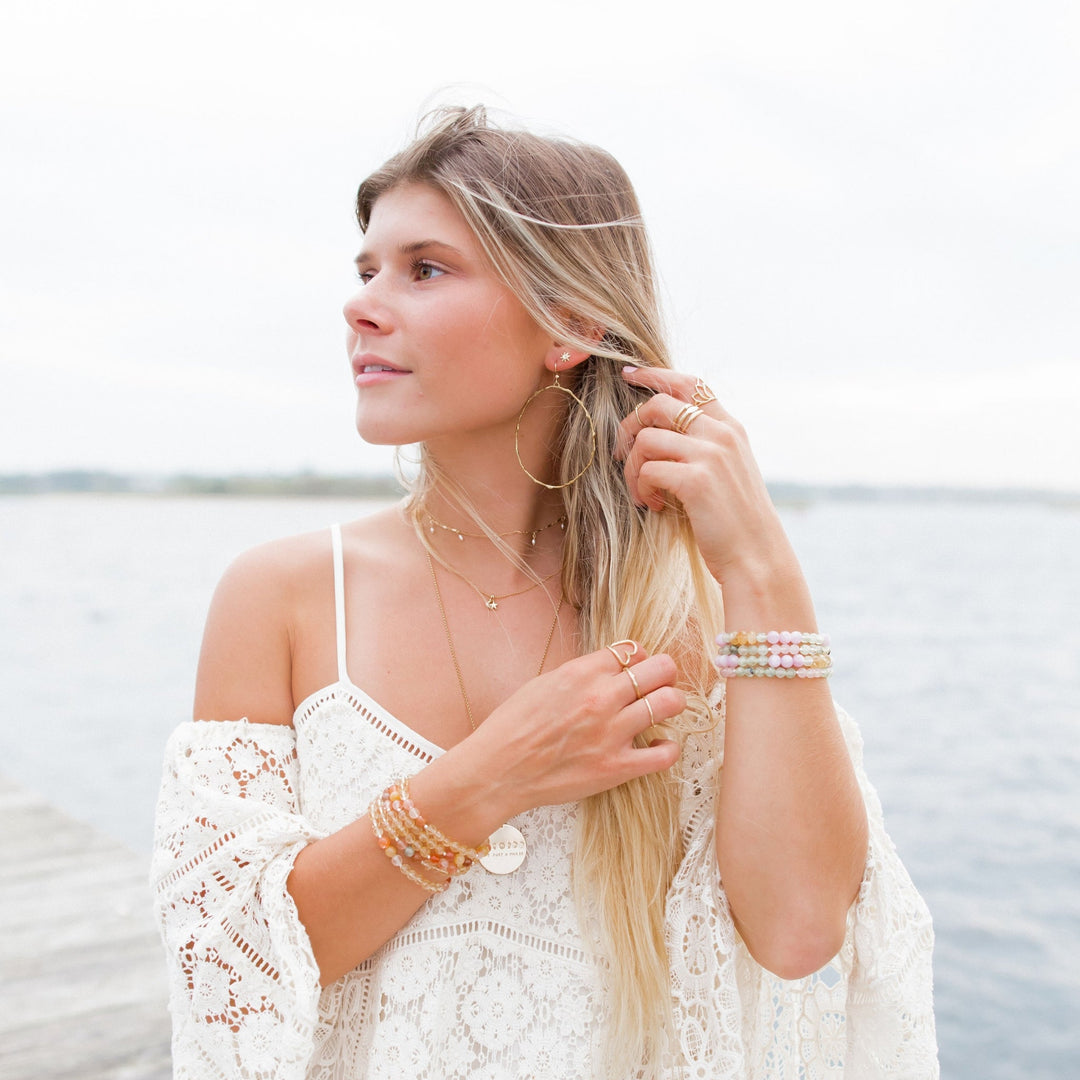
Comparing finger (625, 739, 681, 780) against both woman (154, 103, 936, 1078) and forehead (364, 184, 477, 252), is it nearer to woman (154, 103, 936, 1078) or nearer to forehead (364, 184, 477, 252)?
woman (154, 103, 936, 1078)

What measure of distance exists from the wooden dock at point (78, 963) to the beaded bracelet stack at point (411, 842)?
83.1 inches

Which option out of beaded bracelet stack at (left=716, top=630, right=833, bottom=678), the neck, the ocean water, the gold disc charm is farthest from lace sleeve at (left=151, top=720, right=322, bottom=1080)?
the ocean water

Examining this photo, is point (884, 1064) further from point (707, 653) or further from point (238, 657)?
point (238, 657)

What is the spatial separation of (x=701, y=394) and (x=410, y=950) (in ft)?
3.02

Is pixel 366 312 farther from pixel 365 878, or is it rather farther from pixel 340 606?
pixel 365 878

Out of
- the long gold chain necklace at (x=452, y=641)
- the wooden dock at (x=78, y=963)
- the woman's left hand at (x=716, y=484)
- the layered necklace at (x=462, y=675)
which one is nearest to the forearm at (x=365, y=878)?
the layered necklace at (x=462, y=675)

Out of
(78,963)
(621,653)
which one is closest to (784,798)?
(621,653)

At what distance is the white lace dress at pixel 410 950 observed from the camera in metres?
1.33

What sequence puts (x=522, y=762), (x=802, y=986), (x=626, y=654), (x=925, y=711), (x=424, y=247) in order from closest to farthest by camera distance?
(x=522, y=762) < (x=626, y=654) < (x=424, y=247) < (x=802, y=986) < (x=925, y=711)

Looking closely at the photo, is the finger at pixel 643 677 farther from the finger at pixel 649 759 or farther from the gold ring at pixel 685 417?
the gold ring at pixel 685 417

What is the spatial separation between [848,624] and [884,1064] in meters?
15.6

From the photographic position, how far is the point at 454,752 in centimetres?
129

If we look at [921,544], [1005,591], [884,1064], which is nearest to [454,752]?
[884,1064]

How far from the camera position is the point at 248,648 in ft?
4.75
